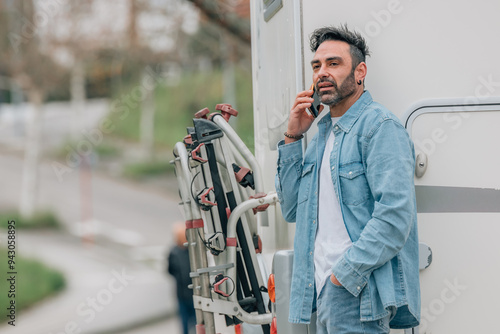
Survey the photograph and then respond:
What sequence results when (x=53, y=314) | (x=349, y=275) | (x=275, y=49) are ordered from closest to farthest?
(x=349, y=275), (x=275, y=49), (x=53, y=314)

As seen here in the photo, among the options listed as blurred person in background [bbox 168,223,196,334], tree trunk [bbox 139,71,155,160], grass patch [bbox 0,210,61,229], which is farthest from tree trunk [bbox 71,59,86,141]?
blurred person in background [bbox 168,223,196,334]

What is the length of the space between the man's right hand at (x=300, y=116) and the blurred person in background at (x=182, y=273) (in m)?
4.53

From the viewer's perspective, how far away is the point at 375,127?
9.12ft

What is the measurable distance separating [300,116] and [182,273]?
4.79m

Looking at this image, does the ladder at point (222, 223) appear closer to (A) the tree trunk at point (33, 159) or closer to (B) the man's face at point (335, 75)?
(B) the man's face at point (335, 75)

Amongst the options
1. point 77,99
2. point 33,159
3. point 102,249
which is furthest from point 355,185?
point 77,99

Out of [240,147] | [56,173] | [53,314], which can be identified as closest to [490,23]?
[240,147]

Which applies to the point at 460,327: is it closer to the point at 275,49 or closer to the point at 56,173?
the point at 275,49

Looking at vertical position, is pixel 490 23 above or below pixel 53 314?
above

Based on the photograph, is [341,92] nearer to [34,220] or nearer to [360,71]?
[360,71]

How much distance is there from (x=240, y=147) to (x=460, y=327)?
5.01ft

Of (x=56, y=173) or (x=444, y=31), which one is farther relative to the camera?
(x=56, y=173)

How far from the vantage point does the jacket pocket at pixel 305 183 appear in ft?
9.79

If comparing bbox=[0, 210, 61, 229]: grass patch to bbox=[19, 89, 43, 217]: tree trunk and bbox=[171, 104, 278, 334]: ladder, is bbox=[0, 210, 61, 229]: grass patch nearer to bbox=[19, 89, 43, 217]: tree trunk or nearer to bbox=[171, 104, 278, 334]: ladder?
bbox=[19, 89, 43, 217]: tree trunk
